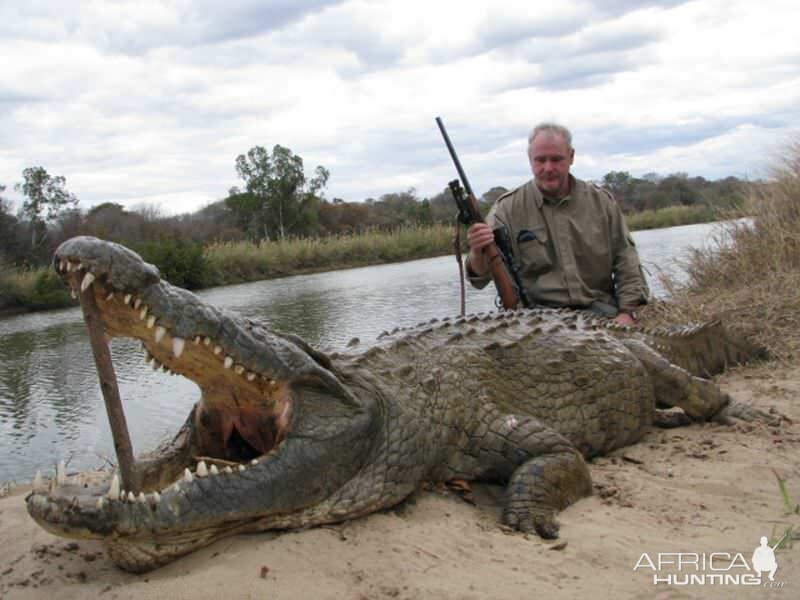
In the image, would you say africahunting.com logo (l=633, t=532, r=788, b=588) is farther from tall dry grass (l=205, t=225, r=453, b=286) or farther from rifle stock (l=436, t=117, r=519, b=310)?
tall dry grass (l=205, t=225, r=453, b=286)

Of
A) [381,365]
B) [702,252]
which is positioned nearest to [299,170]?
[702,252]

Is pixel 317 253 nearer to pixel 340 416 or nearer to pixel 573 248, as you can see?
pixel 573 248

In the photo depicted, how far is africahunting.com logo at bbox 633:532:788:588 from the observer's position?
2.16 meters

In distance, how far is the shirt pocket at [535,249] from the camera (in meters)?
6.03

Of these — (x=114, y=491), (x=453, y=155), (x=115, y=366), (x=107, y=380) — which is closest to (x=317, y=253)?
(x=115, y=366)

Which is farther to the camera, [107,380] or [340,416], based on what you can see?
[340,416]

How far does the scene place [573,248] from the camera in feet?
19.6

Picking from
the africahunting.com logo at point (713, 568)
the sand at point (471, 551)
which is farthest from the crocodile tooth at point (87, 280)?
the africahunting.com logo at point (713, 568)

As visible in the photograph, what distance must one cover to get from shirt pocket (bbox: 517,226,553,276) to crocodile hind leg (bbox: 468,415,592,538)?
112 inches

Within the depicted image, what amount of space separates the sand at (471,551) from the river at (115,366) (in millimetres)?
1668

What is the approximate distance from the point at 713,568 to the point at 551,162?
408 cm

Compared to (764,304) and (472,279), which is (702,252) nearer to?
(764,304)

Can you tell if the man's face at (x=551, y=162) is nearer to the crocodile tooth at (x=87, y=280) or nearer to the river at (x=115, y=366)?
the river at (x=115, y=366)

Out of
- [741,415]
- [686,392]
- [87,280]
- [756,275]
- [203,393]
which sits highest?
[87,280]
